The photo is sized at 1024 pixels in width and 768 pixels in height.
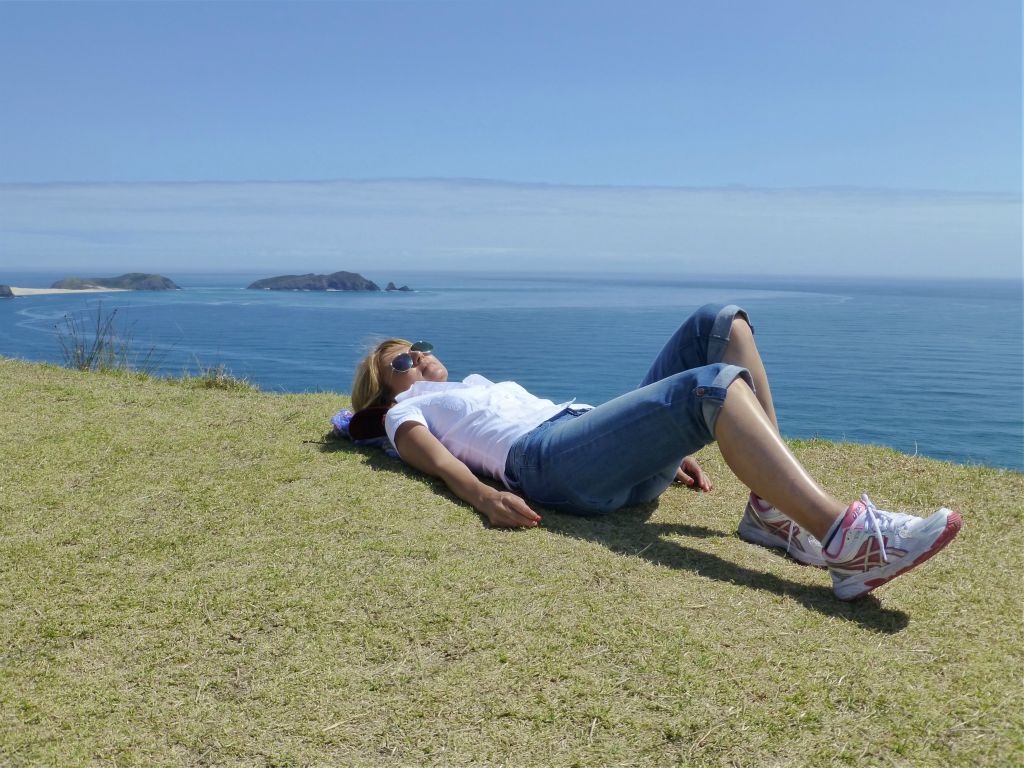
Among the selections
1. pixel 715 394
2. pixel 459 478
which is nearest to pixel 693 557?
pixel 715 394

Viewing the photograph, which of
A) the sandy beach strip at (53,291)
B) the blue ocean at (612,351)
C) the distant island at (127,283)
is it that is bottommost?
the blue ocean at (612,351)

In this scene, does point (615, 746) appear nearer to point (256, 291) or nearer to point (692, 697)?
point (692, 697)

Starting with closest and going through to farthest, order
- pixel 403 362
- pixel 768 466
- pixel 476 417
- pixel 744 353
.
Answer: pixel 768 466 → pixel 744 353 → pixel 476 417 → pixel 403 362

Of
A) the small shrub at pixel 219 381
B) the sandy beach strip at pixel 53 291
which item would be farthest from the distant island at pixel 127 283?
Answer: the small shrub at pixel 219 381

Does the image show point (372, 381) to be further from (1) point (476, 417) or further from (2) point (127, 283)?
(2) point (127, 283)

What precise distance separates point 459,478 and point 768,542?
159 centimetres

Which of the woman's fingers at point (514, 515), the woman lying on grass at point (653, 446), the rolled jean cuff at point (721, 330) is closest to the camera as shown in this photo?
the woman lying on grass at point (653, 446)

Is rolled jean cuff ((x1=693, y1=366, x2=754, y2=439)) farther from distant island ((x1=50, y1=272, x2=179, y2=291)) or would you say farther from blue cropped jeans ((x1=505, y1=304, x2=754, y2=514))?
distant island ((x1=50, y1=272, x2=179, y2=291))

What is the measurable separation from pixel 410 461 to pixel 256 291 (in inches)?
3750

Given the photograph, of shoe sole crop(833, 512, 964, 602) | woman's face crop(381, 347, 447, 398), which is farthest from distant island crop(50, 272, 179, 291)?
shoe sole crop(833, 512, 964, 602)

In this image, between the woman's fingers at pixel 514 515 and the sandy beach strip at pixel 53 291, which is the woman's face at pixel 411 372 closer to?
the woman's fingers at pixel 514 515

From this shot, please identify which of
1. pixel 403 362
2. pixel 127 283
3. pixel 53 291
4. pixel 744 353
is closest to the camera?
pixel 744 353

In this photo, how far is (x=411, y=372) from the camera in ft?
16.1

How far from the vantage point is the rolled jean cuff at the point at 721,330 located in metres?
4.04
